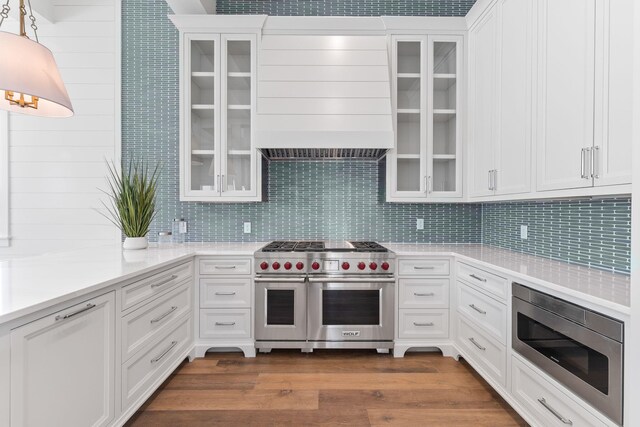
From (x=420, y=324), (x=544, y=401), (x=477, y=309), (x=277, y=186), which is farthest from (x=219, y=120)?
(x=544, y=401)

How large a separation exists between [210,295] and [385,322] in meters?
1.47

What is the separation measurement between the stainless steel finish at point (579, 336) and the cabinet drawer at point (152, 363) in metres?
2.17

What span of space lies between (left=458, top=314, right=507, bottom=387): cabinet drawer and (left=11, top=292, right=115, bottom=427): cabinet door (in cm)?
220

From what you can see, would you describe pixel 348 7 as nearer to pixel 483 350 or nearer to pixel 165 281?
pixel 165 281

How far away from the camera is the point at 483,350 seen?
2.26 m

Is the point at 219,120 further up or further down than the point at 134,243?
further up

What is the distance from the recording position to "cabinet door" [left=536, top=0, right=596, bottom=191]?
157 centimetres

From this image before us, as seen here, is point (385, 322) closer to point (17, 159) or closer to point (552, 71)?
point (552, 71)

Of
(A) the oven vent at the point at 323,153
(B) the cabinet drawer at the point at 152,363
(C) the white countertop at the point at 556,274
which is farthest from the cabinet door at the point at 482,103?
(B) the cabinet drawer at the point at 152,363

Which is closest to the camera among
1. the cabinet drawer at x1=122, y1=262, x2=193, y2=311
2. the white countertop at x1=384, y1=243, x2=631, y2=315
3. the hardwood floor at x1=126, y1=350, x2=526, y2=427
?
the white countertop at x1=384, y1=243, x2=631, y2=315

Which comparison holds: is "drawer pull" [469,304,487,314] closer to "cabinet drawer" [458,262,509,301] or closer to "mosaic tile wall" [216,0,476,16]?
"cabinet drawer" [458,262,509,301]

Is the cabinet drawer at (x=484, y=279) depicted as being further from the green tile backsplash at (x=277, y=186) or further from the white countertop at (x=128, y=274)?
→ the green tile backsplash at (x=277, y=186)

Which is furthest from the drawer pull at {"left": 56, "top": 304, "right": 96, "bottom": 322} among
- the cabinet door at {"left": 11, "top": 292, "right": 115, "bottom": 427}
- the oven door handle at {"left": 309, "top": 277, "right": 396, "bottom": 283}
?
the oven door handle at {"left": 309, "top": 277, "right": 396, "bottom": 283}

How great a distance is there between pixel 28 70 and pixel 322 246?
7.12ft
